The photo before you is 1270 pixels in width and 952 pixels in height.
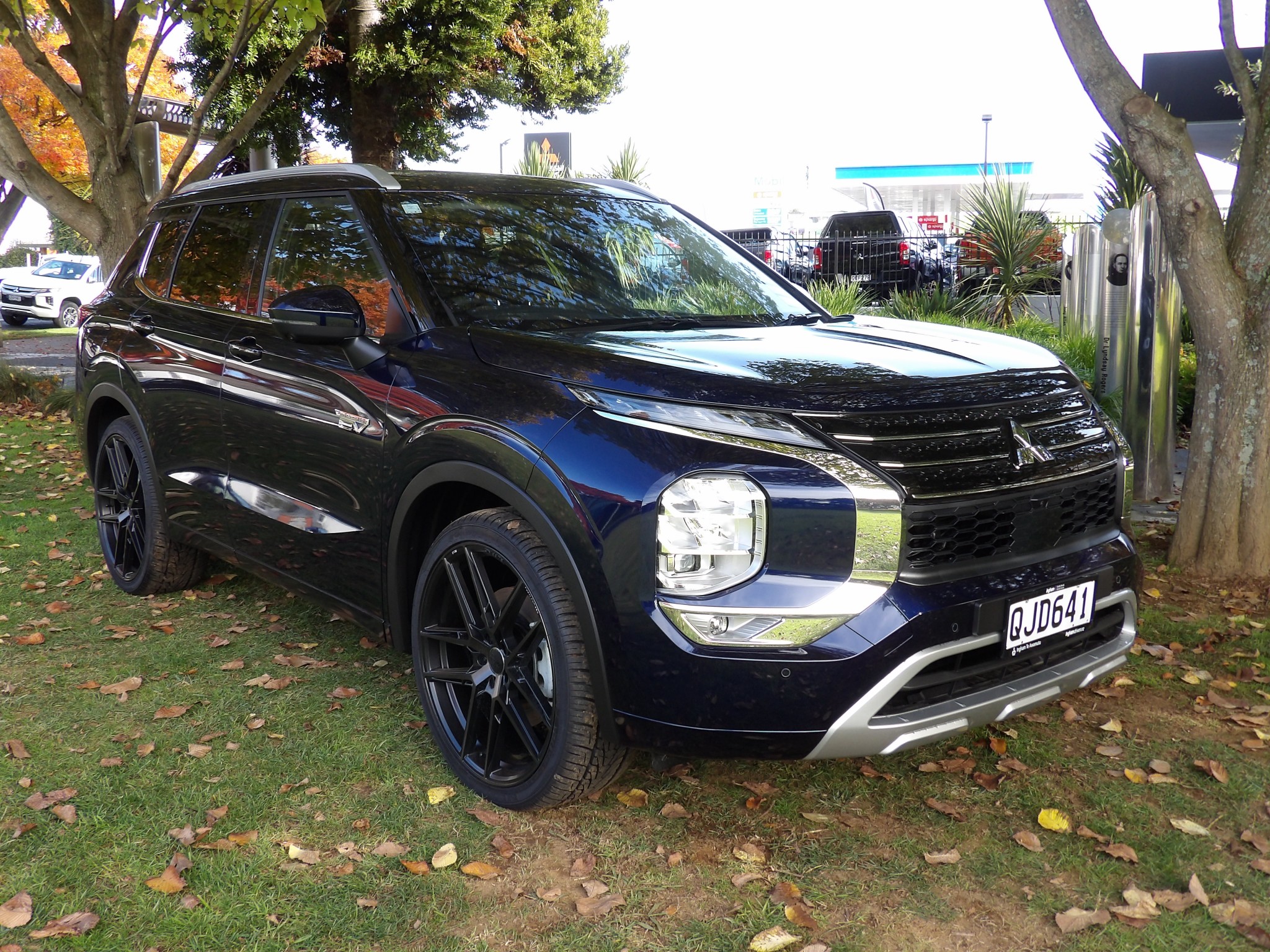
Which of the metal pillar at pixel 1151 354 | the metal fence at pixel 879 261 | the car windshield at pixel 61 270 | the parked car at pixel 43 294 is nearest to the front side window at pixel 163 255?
the metal pillar at pixel 1151 354

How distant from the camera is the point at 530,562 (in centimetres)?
298

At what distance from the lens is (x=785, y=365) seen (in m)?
3.04

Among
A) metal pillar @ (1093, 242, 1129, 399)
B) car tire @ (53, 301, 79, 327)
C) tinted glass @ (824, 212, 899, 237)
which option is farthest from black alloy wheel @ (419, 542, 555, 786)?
car tire @ (53, 301, 79, 327)

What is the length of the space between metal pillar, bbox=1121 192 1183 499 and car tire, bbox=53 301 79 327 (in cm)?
2309

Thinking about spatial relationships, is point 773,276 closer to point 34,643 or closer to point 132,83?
point 34,643

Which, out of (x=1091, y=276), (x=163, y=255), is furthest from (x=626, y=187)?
(x=1091, y=276)

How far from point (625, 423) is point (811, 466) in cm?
46

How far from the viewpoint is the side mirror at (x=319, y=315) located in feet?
11.4

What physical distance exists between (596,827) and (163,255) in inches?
132

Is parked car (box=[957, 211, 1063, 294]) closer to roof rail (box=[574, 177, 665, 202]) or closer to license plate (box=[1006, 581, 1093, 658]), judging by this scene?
roof rail (box=[574, 177, 665, 202])

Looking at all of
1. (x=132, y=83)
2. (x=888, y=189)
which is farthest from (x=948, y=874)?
(x=888, y=189)

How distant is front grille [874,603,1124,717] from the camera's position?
2.77 m

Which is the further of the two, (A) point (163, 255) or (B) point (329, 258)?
(A) point (163, 255)

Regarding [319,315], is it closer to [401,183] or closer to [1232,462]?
[401,183]
